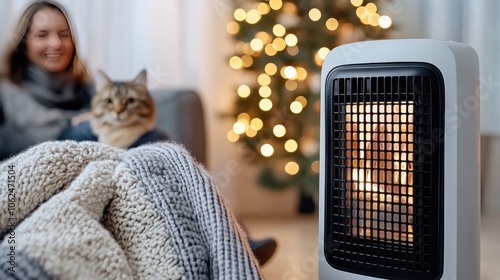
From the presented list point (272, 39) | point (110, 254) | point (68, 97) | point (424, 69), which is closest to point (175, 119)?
point (68, 97)

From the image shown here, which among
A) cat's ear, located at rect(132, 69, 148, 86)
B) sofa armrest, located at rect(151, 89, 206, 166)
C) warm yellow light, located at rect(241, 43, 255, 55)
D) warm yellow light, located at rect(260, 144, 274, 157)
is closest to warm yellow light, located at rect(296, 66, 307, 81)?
warm yellow light, located at rect(241, 43, 255, 55)

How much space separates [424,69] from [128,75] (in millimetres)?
1868

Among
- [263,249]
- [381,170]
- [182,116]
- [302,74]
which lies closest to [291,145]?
[302,74]

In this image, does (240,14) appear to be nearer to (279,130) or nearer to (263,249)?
(279,130)

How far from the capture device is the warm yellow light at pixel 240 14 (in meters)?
2.58

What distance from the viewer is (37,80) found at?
1.90 meters

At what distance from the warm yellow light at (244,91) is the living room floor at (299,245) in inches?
22.0

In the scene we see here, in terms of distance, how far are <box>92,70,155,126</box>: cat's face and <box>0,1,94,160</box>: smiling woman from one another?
165 mm

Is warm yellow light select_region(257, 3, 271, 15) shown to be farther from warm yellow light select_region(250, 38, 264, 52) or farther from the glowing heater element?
the glowing heater element

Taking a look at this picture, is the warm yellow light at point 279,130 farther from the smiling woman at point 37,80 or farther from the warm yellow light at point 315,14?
the smiling woman at point 37,80

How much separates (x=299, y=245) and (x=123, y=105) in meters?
0.81

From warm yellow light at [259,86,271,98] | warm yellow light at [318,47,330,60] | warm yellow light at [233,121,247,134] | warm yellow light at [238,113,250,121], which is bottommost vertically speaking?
warm yellow light at [233,121,247,134]

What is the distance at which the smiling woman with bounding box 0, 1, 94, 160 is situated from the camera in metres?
1.84

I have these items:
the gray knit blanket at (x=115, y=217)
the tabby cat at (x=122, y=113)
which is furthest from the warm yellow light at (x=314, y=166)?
the gray knit blanket at (x=115, y=217)
